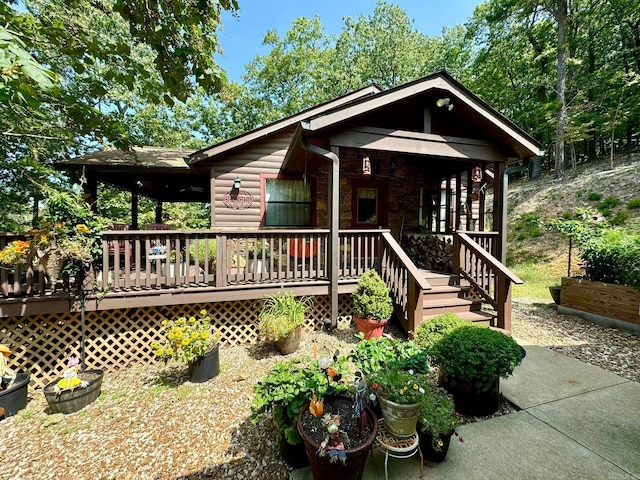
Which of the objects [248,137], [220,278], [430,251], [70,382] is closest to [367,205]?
[430,251]

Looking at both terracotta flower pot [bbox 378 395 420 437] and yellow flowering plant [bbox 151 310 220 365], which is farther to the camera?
yellow flowering plant [bbox 151 310 220 365]

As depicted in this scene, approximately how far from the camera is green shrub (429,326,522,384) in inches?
112

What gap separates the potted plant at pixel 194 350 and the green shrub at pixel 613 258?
7.46 meters

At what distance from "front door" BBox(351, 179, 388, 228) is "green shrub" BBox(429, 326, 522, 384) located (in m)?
5.17

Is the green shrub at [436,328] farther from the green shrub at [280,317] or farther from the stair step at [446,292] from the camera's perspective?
the green shrub at [280,317]

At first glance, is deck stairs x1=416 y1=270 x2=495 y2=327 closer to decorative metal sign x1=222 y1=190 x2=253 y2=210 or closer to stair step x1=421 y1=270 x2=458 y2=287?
stair step x1=421 y1=270 x2=458 y2=287

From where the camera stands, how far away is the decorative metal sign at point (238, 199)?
7148 millimetres

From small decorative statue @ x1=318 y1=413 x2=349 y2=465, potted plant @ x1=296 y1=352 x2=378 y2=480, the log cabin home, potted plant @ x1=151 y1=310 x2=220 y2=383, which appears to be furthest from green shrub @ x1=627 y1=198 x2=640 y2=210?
potted plant @ x1=151 y1=310 x2=220 y2=383

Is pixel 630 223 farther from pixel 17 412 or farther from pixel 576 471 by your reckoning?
pixel 17 412

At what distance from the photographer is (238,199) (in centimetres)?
722

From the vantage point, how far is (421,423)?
7.80 feet

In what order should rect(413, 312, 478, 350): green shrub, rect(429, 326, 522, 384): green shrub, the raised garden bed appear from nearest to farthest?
rect(429, 326, 522, 384): green shrub
rect(413, 312, 478, 350): green shrub
the raised garden bed

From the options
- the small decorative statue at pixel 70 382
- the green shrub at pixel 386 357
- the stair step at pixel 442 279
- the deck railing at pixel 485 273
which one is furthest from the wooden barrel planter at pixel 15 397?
the deck railing at pixel 485 273

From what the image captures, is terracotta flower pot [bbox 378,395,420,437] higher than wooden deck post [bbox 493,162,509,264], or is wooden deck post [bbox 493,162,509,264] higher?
wooden deck post [bbox 493,162,509,264]
